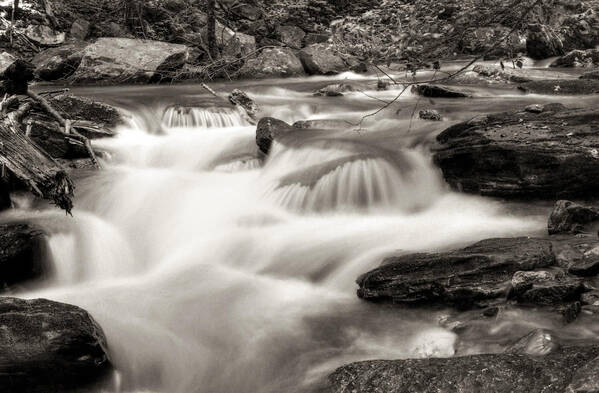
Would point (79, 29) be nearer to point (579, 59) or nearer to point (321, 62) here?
point (321, 62)

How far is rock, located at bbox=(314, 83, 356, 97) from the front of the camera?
1262 cm

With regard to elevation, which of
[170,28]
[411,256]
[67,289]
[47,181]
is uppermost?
[170,28]

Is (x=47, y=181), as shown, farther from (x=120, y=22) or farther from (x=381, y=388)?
(x=120, y=22)

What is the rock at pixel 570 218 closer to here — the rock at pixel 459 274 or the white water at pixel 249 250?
the white water at pixel 249 250

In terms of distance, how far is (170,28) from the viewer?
1833 cm

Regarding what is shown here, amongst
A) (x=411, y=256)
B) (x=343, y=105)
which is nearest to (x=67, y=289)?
(x=411, y=256)

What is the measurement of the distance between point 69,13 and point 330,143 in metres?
13.2

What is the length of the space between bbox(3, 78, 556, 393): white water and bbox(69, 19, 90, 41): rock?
921cm

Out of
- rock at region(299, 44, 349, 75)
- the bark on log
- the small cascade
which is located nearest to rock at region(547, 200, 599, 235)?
the bark on log

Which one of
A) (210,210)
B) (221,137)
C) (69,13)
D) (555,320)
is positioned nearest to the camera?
(555,320)

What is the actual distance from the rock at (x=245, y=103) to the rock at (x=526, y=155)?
4344mm

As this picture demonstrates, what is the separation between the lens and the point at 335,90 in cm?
1274

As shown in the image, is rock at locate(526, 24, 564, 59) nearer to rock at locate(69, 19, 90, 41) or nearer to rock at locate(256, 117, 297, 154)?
rock at locate(256, 117, 297, 154)

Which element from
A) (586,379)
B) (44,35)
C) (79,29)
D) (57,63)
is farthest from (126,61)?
(586,379)
